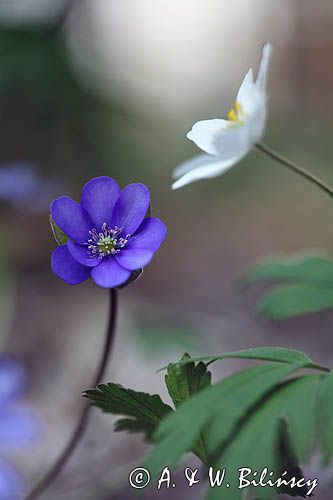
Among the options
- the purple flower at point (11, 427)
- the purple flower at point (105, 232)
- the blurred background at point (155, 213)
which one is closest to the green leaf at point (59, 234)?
the purple flower at point (105, 232)

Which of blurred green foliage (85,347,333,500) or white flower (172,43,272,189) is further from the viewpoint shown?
white flower (172,43,272,189)

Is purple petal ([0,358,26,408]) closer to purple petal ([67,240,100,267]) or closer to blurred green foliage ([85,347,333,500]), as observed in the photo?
purple petal ([67,240,100,267])

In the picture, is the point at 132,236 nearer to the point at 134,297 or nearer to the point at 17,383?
the point at 17,383

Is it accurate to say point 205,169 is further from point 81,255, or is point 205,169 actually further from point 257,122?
point 81,255

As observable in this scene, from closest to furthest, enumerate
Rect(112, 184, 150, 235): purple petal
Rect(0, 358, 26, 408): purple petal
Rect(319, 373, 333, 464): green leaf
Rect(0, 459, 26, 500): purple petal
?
Rect(319, 373, 333, 464): green leaf → Rect(112, 184, 150, 235): purple petal → Rect(0, 459, 26, 500): purple petal → Rect(0, 358, 26, 408): purple petal

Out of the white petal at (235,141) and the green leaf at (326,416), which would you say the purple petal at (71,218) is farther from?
the green leaf at (326,416)

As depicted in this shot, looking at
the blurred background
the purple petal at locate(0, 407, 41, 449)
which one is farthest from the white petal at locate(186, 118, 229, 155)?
the blurred background

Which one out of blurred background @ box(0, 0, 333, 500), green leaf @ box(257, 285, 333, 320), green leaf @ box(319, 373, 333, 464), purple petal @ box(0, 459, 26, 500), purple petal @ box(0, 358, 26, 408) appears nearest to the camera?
green leaf @ box(319, 373, 333, 464)
